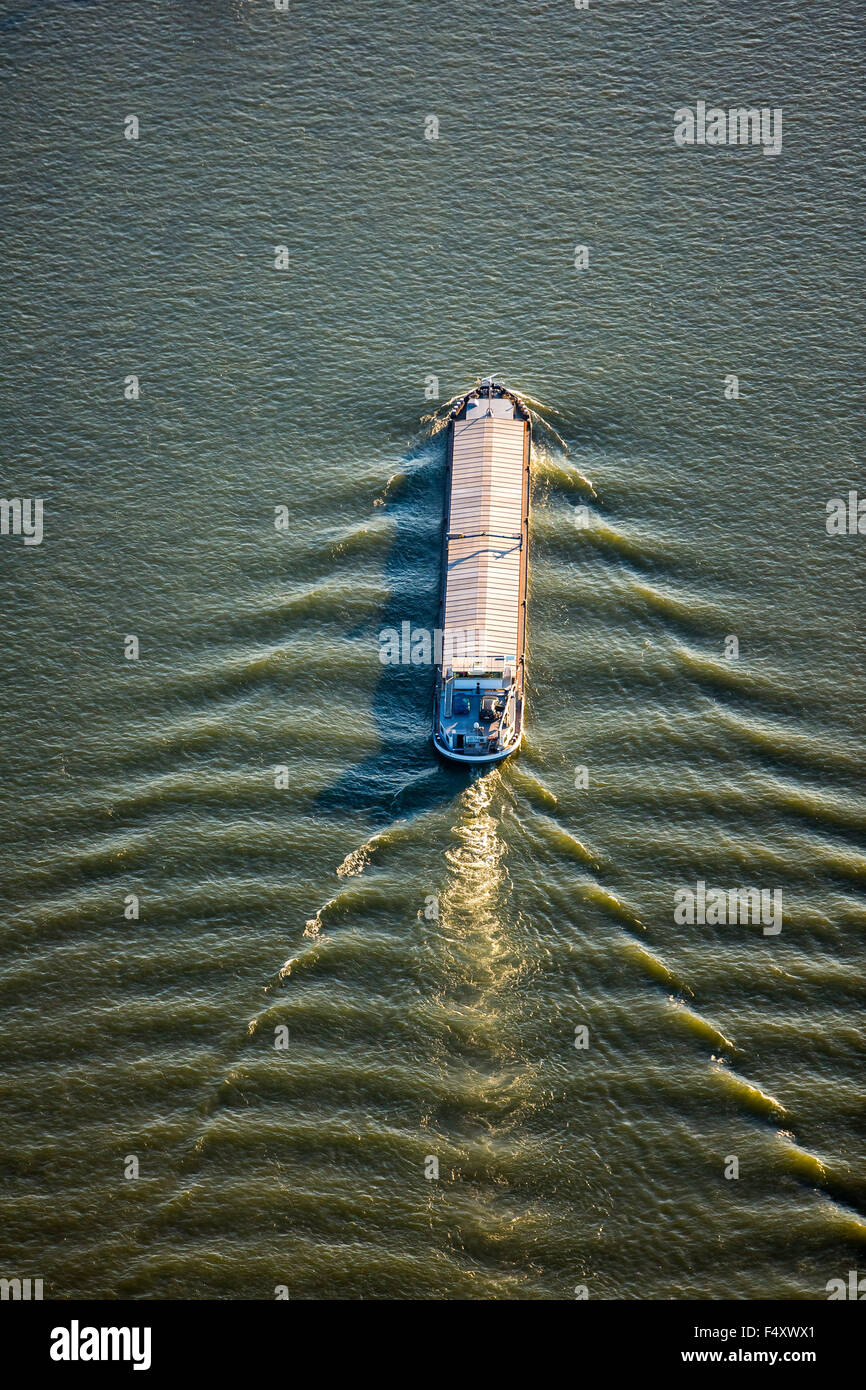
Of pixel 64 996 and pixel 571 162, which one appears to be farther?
pixel 571 162

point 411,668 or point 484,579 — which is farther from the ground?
point 484,579

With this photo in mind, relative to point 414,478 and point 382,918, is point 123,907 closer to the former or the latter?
point 382,918

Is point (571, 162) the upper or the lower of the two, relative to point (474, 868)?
upper

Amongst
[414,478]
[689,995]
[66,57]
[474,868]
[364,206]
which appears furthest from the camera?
[66,57]

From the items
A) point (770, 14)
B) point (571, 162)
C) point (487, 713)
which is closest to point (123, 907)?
point (487, 713)

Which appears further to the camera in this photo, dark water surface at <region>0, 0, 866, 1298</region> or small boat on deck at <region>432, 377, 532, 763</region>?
small boat on deck at <region>432, 377, 532, 763</region>
